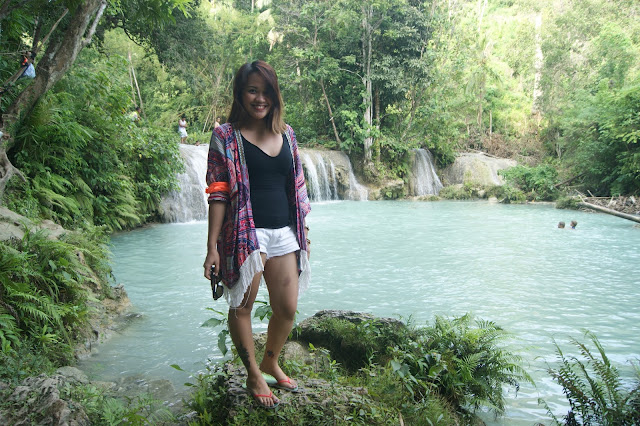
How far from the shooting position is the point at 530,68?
101ft

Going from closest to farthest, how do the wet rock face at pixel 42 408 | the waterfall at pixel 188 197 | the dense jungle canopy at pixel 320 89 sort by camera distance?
the wet rock face at pixel 42 408 → the dense jungle canopy at pixel 320 89 → the waterfall at pixel 188 197

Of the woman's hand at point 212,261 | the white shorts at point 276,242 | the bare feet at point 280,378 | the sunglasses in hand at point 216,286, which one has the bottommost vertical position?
the bare feet at point 280,378

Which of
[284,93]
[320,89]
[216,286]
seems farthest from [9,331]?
[284,93]

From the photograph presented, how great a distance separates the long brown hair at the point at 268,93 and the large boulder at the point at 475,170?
20.8 m

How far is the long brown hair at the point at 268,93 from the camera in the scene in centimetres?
239

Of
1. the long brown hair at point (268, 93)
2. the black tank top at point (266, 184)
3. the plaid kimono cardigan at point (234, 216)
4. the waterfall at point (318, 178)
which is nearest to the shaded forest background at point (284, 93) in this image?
the plaid kimono cardigan at point (234, 216)

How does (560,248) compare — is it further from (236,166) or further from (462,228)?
(236,166)

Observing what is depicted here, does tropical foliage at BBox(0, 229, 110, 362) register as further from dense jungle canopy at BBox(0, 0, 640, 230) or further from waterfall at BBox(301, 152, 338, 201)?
waterfall at BBox(301, 152, 338, 201)

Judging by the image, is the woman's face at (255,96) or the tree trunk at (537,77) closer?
the woman's face at (255,96)

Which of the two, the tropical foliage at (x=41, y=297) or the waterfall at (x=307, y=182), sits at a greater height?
the waterfall at (x=307, y=182)

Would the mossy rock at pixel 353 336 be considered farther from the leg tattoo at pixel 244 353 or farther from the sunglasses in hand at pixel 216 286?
the sunglasses in hand at pixel 216 286

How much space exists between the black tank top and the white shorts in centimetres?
3

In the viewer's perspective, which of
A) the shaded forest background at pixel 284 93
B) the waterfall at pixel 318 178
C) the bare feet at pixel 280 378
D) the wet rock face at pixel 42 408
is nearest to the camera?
the wet rock face at pixel 42 408

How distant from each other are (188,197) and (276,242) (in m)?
11.5
